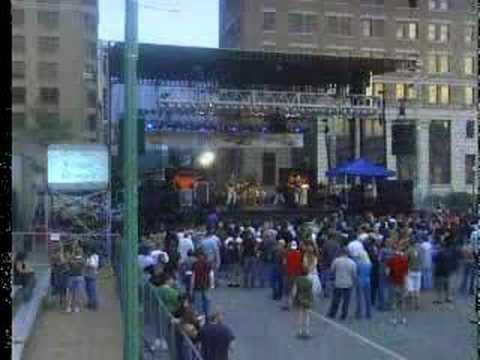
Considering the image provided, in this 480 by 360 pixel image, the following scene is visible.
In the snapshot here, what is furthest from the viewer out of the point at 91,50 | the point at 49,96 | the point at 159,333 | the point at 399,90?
the point at 399,90

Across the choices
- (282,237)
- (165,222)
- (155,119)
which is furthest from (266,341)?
(155,119)

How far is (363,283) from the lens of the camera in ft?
48.4

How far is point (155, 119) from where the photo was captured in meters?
33.7

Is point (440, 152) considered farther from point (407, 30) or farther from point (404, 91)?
point (407, 30)

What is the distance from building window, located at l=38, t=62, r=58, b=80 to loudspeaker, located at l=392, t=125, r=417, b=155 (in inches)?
1081

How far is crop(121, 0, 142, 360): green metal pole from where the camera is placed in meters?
6.06

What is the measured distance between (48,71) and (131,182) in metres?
53.1

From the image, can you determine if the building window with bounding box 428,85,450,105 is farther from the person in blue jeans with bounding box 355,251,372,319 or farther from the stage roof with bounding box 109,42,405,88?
the person in blue jeans with bounding box 355,251,372,319

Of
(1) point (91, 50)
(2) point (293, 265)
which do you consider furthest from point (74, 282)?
(1) point (91, 50)

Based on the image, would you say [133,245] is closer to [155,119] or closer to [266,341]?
[266,341]

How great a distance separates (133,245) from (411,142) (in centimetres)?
2500

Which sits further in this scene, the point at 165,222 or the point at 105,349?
the point at 165,222

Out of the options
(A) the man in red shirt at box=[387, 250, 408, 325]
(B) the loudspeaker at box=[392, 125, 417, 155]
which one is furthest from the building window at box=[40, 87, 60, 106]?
(A) the man in red shirt at box=[387, 250, 408, 325]

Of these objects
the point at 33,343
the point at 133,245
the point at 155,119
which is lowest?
the point at 33,343
